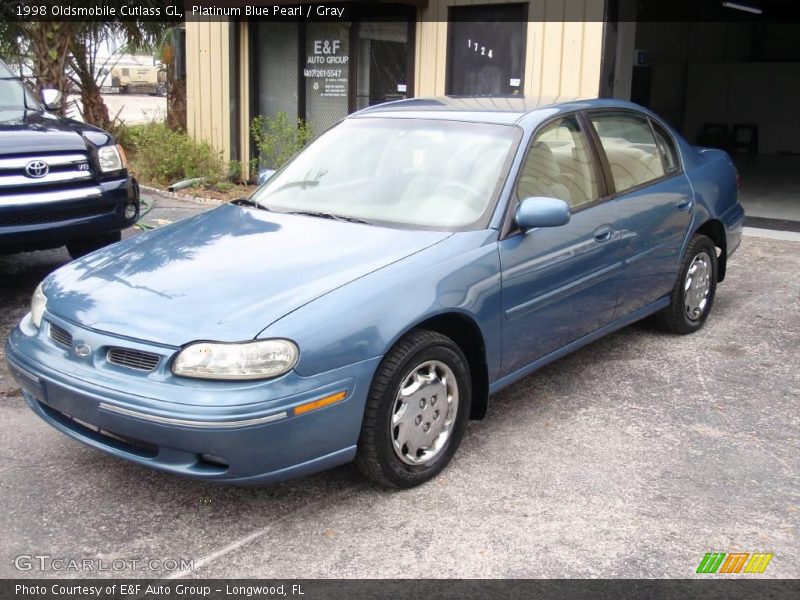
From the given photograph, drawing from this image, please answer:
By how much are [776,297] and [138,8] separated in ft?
37.1

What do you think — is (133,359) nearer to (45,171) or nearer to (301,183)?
(301,183)

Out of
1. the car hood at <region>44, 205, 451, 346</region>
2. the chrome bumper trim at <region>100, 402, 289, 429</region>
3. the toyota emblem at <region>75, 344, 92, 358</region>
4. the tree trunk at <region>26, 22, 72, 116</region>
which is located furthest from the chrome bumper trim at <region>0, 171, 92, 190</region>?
the tree trunk at <region>26, 22, 72, 116</region>

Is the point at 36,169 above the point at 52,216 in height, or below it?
above

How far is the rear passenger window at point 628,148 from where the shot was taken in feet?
16.7

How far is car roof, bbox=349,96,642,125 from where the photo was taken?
4684 mm

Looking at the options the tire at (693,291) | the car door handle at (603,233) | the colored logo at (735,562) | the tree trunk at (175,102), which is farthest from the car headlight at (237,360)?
the tree trunk at (175,102)

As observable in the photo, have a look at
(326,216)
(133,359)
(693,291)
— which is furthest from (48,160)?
(693,291)

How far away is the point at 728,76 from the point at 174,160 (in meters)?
12.7

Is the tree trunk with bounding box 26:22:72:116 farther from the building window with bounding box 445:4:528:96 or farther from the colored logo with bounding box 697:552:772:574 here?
the colored logo with bounding box 697:552:772:574

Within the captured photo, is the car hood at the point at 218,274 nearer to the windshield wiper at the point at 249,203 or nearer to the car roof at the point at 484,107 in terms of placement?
the windshield wiper at the point at 249,203

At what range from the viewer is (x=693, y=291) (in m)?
5.89

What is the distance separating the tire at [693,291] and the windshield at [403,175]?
185 cm

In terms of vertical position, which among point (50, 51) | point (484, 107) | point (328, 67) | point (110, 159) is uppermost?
point (50, 51)

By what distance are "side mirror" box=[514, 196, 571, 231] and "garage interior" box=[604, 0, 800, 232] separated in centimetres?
1298
